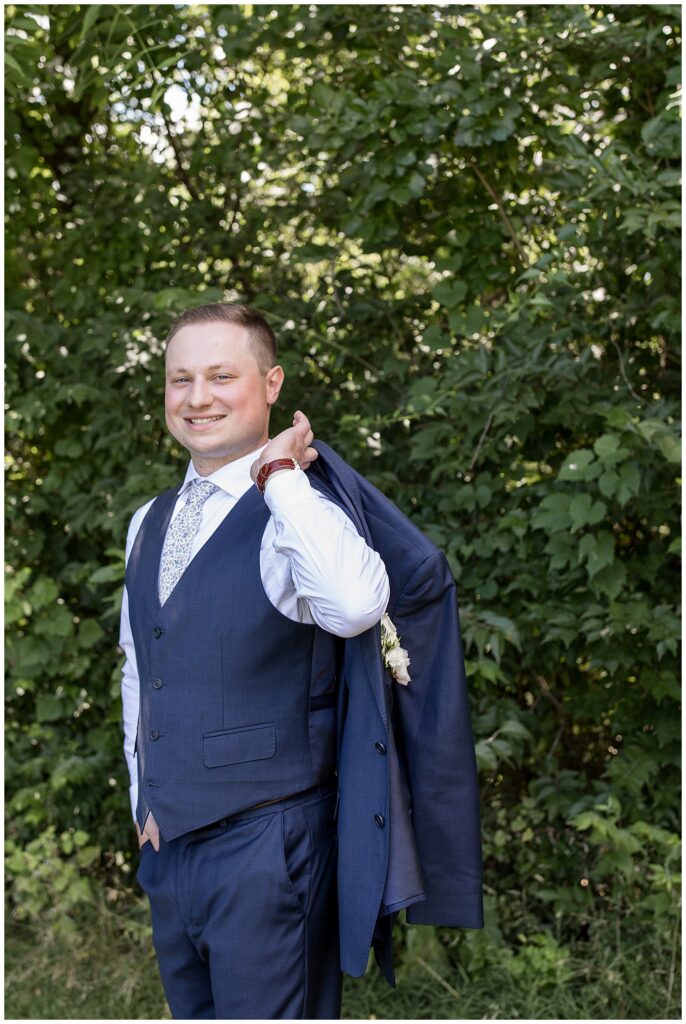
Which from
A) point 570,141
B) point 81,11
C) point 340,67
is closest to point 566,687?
point 570,141

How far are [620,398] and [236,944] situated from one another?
1981mm

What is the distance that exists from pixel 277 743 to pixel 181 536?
1.39ft

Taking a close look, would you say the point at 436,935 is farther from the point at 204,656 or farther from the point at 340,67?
the point at 340,67

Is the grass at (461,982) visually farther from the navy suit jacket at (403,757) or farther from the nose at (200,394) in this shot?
the nose at (200,394)

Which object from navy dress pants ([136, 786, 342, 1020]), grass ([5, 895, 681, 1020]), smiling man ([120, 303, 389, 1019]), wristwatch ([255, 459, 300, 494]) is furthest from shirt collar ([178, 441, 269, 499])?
grass ([5, 895, 681, 1020])

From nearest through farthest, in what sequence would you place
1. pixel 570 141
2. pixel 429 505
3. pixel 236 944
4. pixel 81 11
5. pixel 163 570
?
pixel 236 944 → pixel 163 570 → pixel 570 141 → pixel 81 11 → pixel 429 505

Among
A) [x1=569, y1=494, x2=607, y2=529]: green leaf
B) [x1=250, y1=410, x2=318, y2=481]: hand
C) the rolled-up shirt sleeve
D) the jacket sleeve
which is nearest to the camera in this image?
the rolled-up shirt sleeve

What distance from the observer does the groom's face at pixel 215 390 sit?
1758 mm

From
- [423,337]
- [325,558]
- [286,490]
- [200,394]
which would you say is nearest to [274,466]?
[286,490]

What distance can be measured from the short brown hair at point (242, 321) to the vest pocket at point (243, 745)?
632 millimetres

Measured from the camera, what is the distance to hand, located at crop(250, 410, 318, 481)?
1.56m

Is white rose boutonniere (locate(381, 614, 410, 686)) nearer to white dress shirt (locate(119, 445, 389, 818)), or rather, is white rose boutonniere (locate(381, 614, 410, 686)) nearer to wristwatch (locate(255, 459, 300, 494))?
white dress shirt (locate(119, 445, 389, 818))

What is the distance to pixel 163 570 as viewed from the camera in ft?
5.96

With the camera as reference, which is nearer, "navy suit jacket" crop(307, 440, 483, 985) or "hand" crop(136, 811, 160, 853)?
"navy suit jacket" crop(307, 440, 483, 985)
